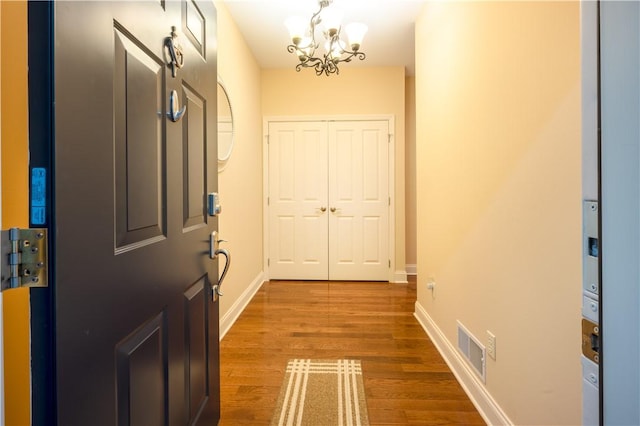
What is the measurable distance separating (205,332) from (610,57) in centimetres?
134

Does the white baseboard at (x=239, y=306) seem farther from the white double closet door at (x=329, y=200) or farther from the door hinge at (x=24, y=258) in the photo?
the door hinge at (x=24, y=258)

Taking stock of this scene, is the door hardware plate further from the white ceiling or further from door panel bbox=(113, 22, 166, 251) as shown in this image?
the white ceiling

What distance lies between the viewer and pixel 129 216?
0.75m

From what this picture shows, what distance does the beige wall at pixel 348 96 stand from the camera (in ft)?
13.4

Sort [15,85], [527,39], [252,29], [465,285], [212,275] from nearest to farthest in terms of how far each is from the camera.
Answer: [15,85]
[527,39]
[212,275]
[465,285]
[252,29]

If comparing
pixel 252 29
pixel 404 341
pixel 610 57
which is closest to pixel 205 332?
pixel 610 57

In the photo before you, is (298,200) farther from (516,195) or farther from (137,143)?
(137,143)

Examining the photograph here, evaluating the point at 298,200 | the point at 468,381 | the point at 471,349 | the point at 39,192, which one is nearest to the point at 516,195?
the point at 471,349

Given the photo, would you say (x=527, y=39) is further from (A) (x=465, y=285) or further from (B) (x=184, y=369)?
(B) (x=184, y=369)

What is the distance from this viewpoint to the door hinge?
0.48 meters

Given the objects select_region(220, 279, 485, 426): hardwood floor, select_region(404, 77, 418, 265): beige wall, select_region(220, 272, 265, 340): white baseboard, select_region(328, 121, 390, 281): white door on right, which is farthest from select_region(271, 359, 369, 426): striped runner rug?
select_region(404, 77, 418, 265): beige wall

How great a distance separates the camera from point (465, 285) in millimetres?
1852

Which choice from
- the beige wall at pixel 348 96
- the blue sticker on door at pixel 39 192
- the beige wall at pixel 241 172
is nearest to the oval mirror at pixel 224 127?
the beige wall at pixel 241 172

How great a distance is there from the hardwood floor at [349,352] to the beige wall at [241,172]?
0.37 m
